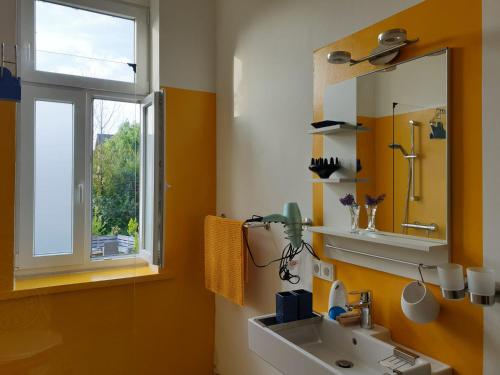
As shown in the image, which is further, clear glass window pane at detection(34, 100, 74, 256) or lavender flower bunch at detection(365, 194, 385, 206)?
clear glass window pane at detection(34, 100, 74, 256)

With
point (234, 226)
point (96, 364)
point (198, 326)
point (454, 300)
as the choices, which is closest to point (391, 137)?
point (454, 300)

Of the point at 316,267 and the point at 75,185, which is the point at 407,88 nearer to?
the point at 316,267

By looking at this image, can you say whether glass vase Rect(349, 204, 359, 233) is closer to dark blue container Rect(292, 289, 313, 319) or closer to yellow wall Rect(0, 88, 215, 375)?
dark blue container Rect(292, 289, 313, 319)

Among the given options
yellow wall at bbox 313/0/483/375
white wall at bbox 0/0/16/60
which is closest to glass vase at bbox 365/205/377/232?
yellow wall at bbox 313/0/483/375

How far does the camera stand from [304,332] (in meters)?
1.77

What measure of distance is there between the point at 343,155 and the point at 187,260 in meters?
1.38

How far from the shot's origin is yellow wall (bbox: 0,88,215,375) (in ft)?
7.41

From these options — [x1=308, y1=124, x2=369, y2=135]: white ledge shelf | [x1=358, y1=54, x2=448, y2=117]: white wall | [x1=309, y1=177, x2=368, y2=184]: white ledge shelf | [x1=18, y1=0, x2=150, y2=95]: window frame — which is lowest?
[x1=309, y1=177, x2=368, y2=184]: white ledge shelf

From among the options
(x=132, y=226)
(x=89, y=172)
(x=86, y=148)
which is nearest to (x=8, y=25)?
(x=86, y=148)

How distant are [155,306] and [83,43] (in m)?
1.72

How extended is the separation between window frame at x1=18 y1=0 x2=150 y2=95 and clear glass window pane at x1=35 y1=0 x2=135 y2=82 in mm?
27

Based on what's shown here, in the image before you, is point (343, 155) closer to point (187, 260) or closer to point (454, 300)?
point (454, 300)

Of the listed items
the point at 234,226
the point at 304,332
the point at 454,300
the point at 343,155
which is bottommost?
the point at 304,332

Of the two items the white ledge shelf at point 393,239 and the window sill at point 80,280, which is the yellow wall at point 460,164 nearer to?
the white ledge shelf at point 393,239
